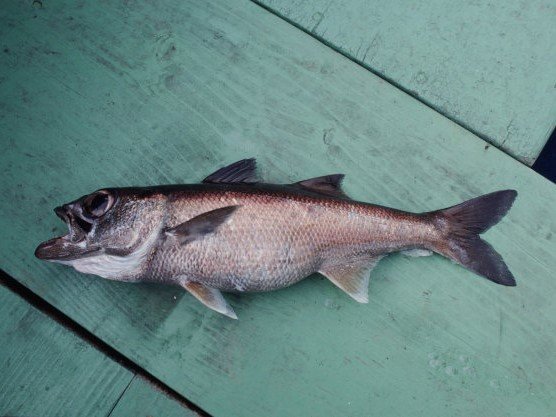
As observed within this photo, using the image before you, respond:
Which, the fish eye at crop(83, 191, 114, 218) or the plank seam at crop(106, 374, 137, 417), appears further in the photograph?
the plank seam at crop(106, 374, 137, 417)

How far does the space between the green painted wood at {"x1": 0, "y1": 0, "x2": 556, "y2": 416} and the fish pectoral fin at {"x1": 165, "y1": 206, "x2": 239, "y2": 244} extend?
0.38m

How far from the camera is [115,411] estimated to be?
5.45 feet

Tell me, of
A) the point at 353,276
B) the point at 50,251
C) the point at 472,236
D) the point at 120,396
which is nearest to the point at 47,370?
the point at 120,396

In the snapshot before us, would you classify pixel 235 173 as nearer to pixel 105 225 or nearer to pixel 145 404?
pixel 105 225

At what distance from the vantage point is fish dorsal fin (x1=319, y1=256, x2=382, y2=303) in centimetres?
161

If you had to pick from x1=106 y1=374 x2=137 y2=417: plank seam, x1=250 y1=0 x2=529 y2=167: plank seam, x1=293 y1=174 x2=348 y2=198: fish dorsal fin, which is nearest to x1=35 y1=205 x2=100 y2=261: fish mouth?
x1=106 y1=374 x2=137 y2=417: plank seam

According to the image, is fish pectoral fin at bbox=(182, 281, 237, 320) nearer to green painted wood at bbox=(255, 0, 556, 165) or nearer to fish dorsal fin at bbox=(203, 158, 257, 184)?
fish dorsal fin at bbox=(203, 158, 257, 184)

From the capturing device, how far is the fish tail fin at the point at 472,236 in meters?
1.60

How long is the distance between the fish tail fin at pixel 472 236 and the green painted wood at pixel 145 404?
1245mm

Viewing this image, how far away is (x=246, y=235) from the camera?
1476 millimetres

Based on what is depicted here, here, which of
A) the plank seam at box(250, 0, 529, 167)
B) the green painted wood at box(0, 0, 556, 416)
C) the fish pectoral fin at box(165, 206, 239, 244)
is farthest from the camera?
the plank seam at box(250, 0, 529, 167)

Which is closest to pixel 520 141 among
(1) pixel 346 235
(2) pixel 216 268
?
(1) pixel 346 235

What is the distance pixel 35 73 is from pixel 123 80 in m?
0.41

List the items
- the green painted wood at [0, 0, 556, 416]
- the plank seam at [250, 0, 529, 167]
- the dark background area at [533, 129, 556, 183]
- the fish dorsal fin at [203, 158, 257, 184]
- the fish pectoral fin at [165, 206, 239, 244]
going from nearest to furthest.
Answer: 1. the fish pectoral fin at [165, 206, 239, 244]
2. the fish dorsal fin at [203, 158, 257, 184]
3. the green painted wood at [0, 0, 556, 416]
4. the plank seam at [250, 0, 529, 167]
5. the dark background area at [533, 129, 556, 183]
